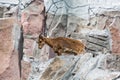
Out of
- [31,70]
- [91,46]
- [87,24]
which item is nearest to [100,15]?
[87,24]

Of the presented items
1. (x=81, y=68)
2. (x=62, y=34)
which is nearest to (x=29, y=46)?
(x=62, y=34)

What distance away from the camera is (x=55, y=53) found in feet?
9.03

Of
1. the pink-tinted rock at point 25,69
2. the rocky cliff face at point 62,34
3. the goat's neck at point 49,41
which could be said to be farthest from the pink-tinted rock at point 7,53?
the goat's neck at point 49,41

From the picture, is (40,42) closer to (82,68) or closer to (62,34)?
(62,34)

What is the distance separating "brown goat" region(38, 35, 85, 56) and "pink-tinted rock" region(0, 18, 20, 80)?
0.36 metres

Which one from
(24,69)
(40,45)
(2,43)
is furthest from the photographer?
(40,45)

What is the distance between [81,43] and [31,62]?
0.44 m

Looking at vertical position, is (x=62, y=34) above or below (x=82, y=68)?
above

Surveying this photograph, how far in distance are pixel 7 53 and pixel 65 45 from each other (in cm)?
48

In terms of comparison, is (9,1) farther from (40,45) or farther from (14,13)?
(40,45)

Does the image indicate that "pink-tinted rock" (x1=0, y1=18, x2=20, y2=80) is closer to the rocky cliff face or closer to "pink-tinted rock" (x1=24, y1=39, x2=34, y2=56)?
the rocky cliff face

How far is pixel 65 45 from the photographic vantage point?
2.68 meters

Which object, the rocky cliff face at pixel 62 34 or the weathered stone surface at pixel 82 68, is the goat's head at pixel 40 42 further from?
the weathered stone surface at pixel 82 68

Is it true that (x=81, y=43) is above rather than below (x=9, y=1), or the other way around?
below
